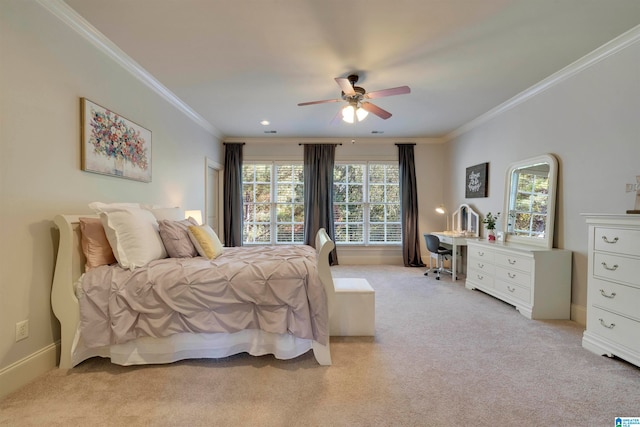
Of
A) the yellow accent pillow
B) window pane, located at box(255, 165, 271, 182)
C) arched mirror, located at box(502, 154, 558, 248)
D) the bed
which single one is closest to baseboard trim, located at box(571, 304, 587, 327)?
arched mirror, located at box(502, 154, 558, 248)

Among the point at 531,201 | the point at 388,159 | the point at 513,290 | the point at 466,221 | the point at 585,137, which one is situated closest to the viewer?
the point at 585,137

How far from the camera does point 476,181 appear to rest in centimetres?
464

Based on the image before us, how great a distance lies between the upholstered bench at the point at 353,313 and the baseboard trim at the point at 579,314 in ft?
7.06

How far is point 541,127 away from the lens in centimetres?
332

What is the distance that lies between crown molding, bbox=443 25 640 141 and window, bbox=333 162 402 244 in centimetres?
204

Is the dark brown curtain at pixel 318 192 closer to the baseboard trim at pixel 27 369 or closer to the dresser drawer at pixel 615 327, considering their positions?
the dresser drawer at pixel 615 327

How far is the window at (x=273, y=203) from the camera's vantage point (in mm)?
5816

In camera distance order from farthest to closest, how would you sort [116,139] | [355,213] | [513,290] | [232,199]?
[355,213], [232,199], [513,290], [116,139]

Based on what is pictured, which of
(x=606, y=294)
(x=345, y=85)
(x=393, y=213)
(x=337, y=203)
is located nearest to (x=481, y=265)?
(x=606, y=294)

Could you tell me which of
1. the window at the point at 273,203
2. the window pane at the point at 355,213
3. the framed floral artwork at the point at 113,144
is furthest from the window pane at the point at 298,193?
the framed floral artwork at the point at 113,144

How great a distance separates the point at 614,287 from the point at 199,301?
308 cm

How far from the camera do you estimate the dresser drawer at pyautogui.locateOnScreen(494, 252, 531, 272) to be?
307 cm

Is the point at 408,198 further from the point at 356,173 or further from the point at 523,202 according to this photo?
the point at 523,202

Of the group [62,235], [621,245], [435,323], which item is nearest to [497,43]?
[621,245]
